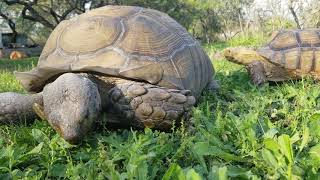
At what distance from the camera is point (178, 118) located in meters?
2.17

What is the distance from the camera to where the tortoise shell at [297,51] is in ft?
13.5

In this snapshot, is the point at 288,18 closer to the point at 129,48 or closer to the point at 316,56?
the point at 316,56

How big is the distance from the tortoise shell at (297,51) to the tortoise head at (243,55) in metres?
0.15

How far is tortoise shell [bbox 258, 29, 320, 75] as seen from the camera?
4.11 metres

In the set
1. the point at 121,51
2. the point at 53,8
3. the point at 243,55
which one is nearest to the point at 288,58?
the point at 243,55

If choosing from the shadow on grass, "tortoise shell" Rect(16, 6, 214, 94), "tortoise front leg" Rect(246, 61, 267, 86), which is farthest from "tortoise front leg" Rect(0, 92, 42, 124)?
the shadow on grass

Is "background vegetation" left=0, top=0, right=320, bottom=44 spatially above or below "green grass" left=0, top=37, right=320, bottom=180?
below

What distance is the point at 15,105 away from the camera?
2.24m

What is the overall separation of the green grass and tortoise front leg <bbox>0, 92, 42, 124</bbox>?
0.07 m

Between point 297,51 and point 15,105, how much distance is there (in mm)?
Answer: 2995

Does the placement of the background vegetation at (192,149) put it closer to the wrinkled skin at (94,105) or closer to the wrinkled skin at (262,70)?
the wrinkled skin at (94,105)

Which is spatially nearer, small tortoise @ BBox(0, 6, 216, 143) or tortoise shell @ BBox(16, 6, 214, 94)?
small tortoise @ BBox(0, 6, 216, 143)

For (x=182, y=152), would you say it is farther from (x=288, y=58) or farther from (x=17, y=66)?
(x=17, y=66)

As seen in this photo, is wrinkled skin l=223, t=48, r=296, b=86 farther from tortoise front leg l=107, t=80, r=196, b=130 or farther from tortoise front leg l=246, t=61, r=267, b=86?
tortoise front leg l=107, t=80, r=196, b=130
